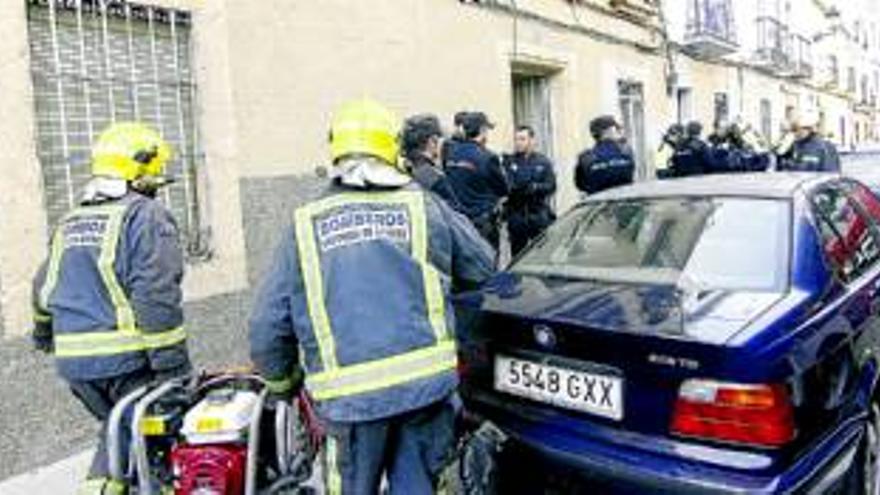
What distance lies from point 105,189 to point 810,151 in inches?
287

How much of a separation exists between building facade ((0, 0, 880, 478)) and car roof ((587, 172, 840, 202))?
8.35ft

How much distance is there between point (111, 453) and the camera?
3.32 m

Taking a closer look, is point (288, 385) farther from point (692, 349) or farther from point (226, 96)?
point (226, 96)

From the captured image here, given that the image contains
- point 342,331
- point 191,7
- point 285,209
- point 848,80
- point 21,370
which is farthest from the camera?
point 848,80

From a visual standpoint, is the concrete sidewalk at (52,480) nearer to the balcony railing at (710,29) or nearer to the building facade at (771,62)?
the building facade at (771,62)

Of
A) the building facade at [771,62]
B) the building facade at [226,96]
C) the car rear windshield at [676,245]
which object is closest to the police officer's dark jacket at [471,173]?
the building facade at [226,96]

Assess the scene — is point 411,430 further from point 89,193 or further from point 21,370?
point 21,370

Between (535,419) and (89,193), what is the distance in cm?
187

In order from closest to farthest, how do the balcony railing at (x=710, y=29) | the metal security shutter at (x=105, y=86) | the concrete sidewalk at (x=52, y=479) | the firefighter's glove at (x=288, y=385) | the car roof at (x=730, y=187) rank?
the firefighter's glove at (x=288, y=385) → the car roof at (x=730, y=187) → the concrete sidewalk at (x=52, y=479) → the metal security shutter at (x=105, y=86) → the balcony railing at (x=710, y=29)

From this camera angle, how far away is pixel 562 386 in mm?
3236

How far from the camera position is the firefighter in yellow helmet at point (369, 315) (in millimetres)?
2758

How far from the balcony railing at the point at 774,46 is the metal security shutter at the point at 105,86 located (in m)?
18.8

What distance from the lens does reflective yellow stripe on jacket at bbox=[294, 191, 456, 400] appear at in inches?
109

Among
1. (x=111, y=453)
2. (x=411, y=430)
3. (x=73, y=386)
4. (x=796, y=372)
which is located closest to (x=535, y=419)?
(x=411, y=430)
